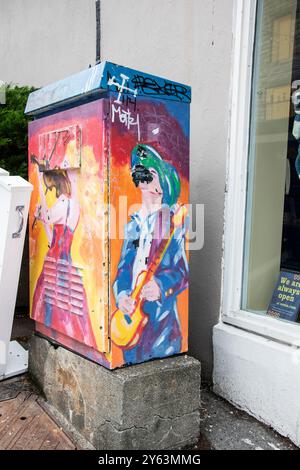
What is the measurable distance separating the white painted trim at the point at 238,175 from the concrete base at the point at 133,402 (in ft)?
2.09

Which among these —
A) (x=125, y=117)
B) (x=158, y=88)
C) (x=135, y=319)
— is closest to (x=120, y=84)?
(x=125, y=117)

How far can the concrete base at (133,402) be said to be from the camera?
92.7 inches

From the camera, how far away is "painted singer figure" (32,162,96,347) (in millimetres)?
2580

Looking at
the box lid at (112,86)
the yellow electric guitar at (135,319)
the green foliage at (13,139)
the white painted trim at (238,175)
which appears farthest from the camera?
the green foliage at (13,139)

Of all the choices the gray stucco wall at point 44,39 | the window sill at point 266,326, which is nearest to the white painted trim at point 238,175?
the window sill at point 266,326

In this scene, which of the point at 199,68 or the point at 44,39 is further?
the point at 44,39

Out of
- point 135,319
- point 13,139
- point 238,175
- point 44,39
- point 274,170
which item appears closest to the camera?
point 135,319

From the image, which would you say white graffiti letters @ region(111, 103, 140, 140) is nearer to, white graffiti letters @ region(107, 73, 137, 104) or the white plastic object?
white graffiti letters @ region(107, 73, 137, 104)

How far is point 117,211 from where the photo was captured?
7.74 feet

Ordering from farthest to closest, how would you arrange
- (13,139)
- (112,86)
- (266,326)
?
1. (13,139)
2. (266,326)
3. (112,86)

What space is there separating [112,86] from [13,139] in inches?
92.3

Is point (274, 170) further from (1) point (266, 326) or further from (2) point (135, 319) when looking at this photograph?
(2) point (135, 319)

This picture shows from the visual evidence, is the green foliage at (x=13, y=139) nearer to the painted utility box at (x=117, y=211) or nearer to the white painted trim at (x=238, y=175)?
the painted utility box at (x=117, y=211)

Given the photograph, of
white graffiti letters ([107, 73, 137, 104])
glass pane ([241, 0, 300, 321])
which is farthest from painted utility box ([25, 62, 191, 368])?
glass pane ([241, 0, 300, 321])
